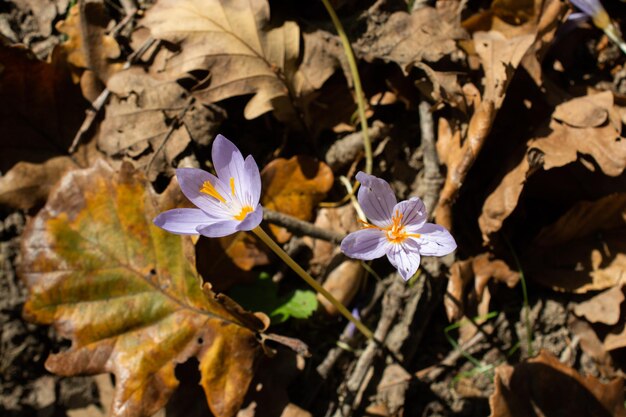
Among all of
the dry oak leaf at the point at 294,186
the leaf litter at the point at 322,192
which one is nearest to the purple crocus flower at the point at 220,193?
the leaf litter at the point at 322,192

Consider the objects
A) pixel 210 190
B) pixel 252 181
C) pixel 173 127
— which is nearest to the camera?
pixel 252 181

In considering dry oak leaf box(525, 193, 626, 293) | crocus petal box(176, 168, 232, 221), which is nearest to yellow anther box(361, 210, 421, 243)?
crocus petal box(176, 168, 232, 221)

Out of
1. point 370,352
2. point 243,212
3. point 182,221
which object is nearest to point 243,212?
point 243,212

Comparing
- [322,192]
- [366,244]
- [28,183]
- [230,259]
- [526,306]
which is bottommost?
[526,306]

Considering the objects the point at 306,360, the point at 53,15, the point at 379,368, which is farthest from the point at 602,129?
the point at 53,15

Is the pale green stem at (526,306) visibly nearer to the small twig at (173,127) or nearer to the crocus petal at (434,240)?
the crocus petal at (434,240)

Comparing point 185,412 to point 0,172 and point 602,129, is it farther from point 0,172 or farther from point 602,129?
point 602,129

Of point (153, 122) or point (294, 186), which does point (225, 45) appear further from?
point (294, 186)

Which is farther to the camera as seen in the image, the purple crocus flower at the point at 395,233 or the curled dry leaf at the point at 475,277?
the curled dry leaf at the point at 475,277
